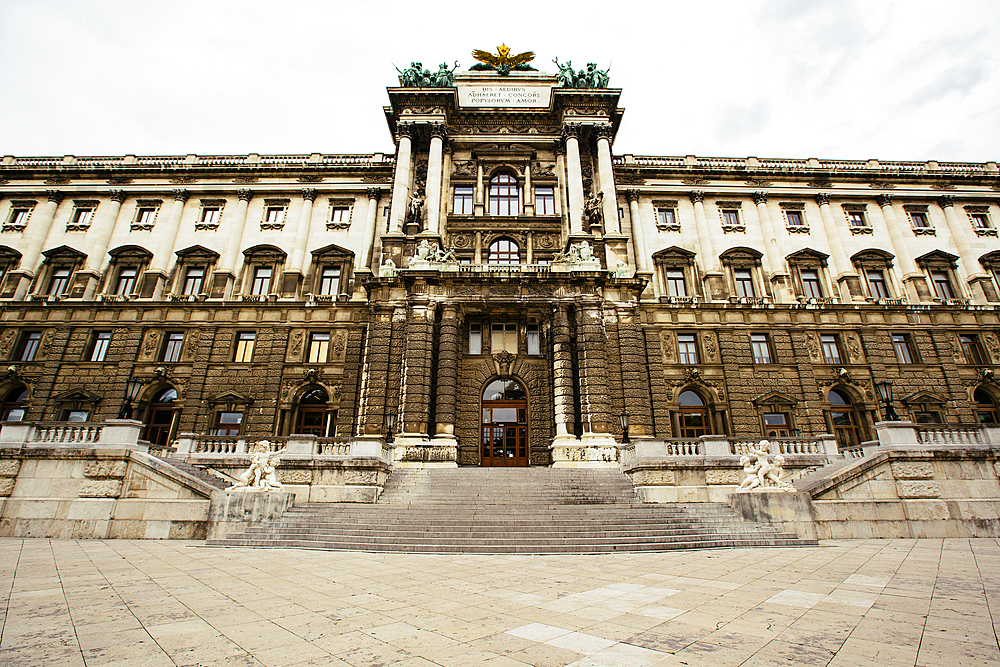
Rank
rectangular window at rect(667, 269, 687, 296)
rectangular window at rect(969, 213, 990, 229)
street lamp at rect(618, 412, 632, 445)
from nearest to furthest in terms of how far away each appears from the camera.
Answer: street lamp at rect(618, 412, 632, 445), rectangular window at rect(667, 269, 687, 296), rectangular window at rect(969, 213, 990, 229)

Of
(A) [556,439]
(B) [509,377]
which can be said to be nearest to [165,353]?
(B) [509,377]

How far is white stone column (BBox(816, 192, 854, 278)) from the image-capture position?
102 ft

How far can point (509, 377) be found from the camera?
25.5m

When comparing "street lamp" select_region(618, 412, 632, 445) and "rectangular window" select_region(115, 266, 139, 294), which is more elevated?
"rectangular window" select_region(115, 266, 139, 294)

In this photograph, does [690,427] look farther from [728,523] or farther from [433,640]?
[433,640]

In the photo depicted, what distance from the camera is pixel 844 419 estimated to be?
1080 inches

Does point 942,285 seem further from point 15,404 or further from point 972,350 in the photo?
point 15,404

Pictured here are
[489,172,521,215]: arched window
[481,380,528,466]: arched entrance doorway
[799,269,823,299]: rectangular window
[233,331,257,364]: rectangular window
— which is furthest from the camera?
[799,269,823,299]: rectangular window

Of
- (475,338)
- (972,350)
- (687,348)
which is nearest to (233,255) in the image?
(475,338)

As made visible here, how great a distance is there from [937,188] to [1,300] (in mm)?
64029

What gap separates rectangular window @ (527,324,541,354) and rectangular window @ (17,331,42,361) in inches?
1182

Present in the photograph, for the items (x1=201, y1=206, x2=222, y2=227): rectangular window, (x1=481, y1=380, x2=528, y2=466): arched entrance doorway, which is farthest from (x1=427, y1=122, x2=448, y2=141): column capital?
(x1=481, y1=380, x2=528, y2=466): arched entrance doorway

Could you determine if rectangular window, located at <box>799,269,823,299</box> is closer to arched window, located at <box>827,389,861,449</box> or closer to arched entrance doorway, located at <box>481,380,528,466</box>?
arched window, located at <box>827,389,861,449</box>

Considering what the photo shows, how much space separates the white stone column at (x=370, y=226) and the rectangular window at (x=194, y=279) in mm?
10403
